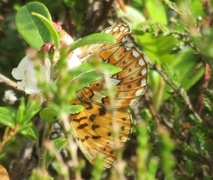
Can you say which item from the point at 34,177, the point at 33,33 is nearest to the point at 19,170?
the point at 33,33

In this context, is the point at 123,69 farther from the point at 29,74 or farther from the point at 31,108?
the point at 31,108

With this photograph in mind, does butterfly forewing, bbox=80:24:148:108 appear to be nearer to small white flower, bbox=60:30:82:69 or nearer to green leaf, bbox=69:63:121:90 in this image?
small white flower, bbox=60:30:82:69

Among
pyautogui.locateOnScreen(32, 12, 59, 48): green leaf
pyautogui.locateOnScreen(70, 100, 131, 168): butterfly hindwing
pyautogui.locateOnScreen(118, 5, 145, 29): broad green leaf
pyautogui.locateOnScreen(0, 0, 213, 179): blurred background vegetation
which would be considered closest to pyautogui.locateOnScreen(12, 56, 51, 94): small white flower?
pyautogui.locateOnScreen(32, 12, 59, 48): green leaf

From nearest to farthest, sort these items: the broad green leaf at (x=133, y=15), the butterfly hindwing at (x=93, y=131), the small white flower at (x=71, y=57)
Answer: the small white flower at (x=71, y=57) < the butterfly hindwing at (x=93, y=131) < the broad green leaf at (x=133, y=15)

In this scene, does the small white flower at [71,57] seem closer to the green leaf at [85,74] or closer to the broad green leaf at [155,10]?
the green leaf at [85,74]

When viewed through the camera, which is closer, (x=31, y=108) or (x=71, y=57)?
(x=31, y=108)

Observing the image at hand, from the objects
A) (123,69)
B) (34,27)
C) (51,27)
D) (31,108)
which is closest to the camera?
(31,108)

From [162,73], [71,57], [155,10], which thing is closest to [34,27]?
[71,57]

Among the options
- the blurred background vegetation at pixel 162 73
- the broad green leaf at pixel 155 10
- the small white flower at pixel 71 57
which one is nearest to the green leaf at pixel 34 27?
the small white flower at pixel 71 57

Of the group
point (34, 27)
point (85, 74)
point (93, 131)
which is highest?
point (34, 27)
